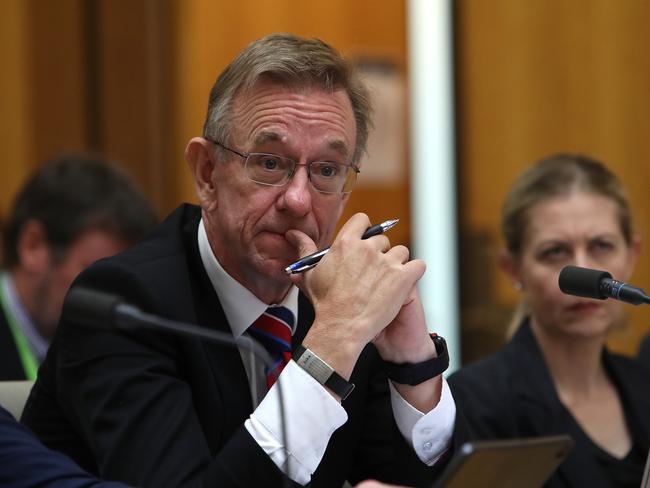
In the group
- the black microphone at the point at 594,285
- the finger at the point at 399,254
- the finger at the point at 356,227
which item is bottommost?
the black microphone at the point at 594,285

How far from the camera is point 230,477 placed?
1684 mm

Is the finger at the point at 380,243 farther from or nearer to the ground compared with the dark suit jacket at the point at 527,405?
farther from the ground

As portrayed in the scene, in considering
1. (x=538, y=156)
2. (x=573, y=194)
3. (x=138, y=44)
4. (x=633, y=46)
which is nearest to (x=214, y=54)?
(x=138, y=44)

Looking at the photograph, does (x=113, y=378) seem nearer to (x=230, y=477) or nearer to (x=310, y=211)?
(x=230, y=477)

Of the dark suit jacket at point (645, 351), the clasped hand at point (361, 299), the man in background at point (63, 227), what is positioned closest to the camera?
the clasped hand at point (361, 299)

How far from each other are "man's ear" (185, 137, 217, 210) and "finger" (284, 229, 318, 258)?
7.1 inches

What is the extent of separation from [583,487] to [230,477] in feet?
3.45

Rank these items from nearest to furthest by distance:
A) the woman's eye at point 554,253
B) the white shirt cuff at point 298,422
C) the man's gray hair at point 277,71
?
the white shirt cuff at point 298,422, the man's gray hair at point 277,71, the woman's eye at point 554,253

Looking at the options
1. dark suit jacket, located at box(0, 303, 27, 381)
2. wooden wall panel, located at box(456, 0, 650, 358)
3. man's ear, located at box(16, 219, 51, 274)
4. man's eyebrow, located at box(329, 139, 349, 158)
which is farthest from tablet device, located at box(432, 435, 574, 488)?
wooden wall panel, located at box(456, 0, 650, 358)

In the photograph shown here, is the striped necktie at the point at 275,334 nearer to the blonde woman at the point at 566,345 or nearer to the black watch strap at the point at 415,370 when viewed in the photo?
the black watch strap at the point at 415,370

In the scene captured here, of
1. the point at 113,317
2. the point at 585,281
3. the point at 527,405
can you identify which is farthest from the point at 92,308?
the point at 527,405

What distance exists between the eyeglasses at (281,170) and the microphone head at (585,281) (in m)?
0.46

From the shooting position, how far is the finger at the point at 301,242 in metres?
2.02

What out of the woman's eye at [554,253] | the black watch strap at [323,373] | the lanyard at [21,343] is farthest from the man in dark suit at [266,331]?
the lanyard at [21,343]
